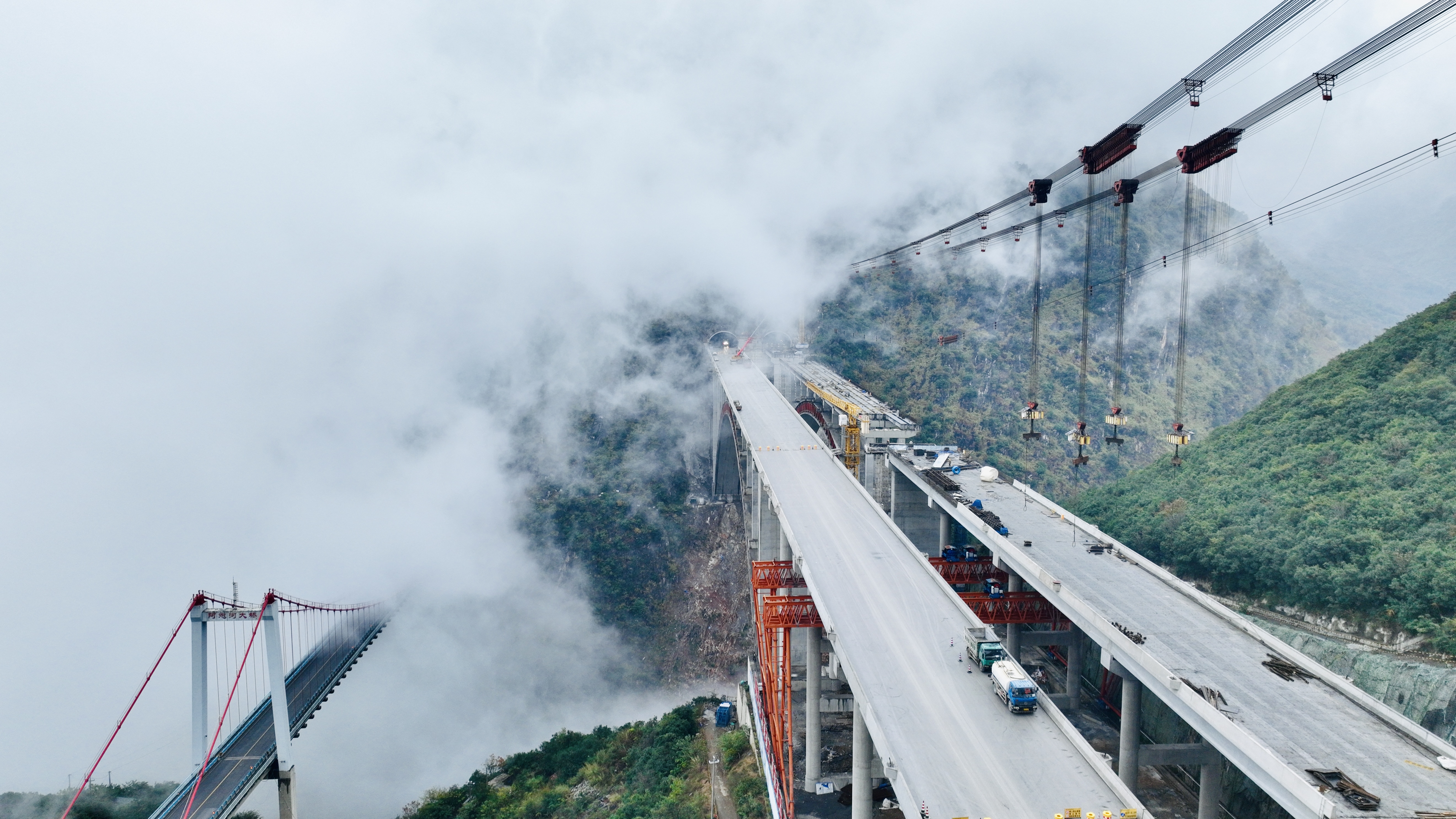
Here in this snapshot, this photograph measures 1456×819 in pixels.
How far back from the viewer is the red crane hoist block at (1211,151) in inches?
1793

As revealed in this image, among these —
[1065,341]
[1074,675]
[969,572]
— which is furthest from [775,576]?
[1065,341]

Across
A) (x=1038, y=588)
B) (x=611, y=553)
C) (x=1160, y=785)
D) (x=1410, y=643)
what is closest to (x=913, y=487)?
(x=1038, y=588)

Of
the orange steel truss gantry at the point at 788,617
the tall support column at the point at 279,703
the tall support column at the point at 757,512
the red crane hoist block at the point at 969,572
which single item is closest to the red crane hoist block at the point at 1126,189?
the orange steel truss gantry at the point at 788,617

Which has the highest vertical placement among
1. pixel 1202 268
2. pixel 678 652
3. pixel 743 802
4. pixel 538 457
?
pixel 1202 268

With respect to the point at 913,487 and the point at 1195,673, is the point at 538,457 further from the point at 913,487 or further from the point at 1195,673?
the point at 1195,673

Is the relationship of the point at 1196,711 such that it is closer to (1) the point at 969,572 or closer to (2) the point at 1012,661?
(2) the point at 1012,661

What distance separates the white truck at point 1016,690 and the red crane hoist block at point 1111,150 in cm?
3340

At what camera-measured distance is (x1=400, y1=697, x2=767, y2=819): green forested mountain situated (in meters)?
60.8

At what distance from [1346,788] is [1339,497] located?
35.3 meters

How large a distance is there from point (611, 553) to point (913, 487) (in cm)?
5550

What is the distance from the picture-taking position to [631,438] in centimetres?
13488

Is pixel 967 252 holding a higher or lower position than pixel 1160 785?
higher

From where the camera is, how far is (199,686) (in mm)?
59562

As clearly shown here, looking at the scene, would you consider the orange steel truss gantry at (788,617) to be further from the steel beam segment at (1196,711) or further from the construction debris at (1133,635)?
the construction debris at (1133,635)
